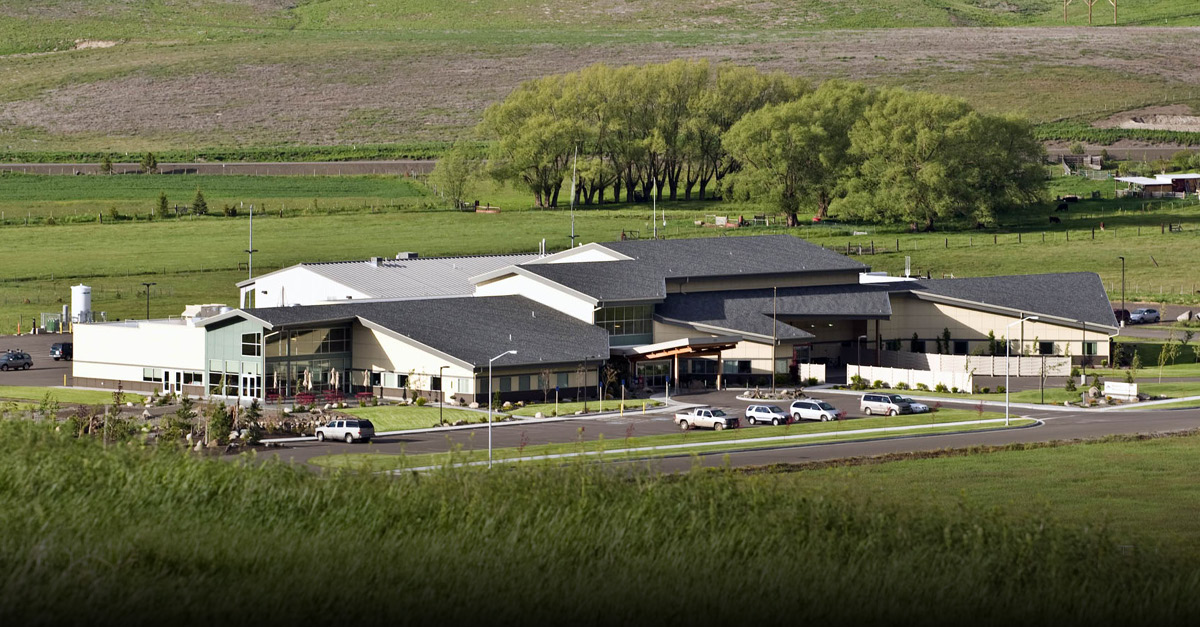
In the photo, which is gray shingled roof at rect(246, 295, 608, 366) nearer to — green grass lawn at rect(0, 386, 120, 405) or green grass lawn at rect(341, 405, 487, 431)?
green grass lawn at rect(341, 405, 487, 431)

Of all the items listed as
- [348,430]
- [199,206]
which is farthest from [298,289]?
[199,206]

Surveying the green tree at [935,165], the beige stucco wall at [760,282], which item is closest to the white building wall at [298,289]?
the beige stucco wall at [760,282]

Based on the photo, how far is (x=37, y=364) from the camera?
3282 inches

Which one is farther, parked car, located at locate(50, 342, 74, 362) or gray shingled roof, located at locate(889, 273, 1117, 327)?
gray shingled roof, located at locate(889, 273, 1117, 327)

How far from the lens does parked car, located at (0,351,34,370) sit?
80500 millimetres

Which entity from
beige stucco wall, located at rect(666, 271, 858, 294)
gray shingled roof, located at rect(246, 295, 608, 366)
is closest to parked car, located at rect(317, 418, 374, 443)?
gray shingled roof, located at rect(246, 295, 608, 366)

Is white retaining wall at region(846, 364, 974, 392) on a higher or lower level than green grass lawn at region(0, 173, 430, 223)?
lower

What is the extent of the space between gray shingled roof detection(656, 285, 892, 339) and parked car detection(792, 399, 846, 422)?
14.9 m

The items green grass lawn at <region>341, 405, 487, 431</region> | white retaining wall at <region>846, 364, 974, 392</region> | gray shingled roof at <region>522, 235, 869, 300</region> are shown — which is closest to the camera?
green grass lawn at <region>341, 405, 487, 431</region>

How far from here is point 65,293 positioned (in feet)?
338

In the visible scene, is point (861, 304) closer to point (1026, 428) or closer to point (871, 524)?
point (1026, 428)

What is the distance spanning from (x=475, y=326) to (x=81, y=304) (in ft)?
97.2

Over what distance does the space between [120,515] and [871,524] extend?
442 inches

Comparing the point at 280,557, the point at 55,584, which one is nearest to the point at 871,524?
the point at 280,557
